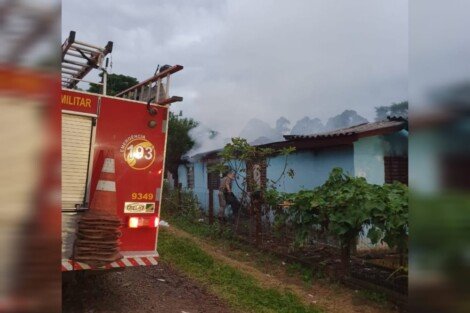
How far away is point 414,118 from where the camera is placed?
0.87 meters

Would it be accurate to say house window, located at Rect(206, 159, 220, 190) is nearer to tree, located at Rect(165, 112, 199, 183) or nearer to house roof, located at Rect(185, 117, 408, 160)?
tree, located at Rect(165, 112, 199, 183)

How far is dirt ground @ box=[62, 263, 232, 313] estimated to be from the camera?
5074 mm

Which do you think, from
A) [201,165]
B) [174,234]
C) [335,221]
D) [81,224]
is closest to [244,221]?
[174,234]

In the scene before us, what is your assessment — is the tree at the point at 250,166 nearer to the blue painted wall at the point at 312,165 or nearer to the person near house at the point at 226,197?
the blue painted wall at the point at 312,165

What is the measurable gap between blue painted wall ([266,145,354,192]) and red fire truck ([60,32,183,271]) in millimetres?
4931

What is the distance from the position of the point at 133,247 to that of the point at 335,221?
2.73 metres

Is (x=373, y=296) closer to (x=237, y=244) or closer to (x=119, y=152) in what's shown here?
(x=119, y=152)

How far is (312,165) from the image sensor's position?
32.2 ft

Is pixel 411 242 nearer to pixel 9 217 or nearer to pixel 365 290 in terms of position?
pixel 9 217

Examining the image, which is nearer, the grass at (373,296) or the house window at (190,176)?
the grass at (373,296)

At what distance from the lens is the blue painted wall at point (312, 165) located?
8789mm

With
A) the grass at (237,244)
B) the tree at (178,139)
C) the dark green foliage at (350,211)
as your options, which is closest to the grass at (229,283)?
the grass at (237,244)

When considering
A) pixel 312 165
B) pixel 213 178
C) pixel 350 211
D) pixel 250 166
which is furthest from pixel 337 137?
pixel 213 178

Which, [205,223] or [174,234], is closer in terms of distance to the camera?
[174,234]
